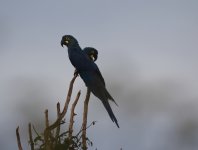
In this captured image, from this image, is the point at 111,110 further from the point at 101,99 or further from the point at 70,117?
the point at 70,117

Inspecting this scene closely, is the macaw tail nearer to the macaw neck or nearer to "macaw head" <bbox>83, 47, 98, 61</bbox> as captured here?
"macaw head" <bbox>83, 47, 98, 61</bbox>

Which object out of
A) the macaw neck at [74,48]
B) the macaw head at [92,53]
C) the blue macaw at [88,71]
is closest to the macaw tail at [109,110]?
the blue macaw at [88,71]

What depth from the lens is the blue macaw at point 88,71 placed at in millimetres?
6973

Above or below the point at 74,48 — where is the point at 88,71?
below

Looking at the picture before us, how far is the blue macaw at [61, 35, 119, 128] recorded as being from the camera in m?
6.97

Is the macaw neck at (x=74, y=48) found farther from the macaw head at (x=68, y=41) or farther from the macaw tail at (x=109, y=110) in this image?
the macaw tail at (x=109, y=110)

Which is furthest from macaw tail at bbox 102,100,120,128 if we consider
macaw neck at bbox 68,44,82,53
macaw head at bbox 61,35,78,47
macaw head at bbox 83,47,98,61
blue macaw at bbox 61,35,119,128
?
macaw head at bbox 61,35,78,47

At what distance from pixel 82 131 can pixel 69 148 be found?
0.98 ft

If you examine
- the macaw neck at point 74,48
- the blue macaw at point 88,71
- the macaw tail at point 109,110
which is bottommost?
the macaw tail at point 109,110

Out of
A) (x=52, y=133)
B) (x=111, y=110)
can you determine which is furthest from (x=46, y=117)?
(x=111, y=110)

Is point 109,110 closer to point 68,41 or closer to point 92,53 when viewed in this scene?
point 92,53

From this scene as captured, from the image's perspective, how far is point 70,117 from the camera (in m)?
5.30

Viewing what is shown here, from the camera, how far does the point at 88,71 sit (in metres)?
8.01

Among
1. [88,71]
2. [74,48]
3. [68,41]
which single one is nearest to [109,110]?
[88,71]
